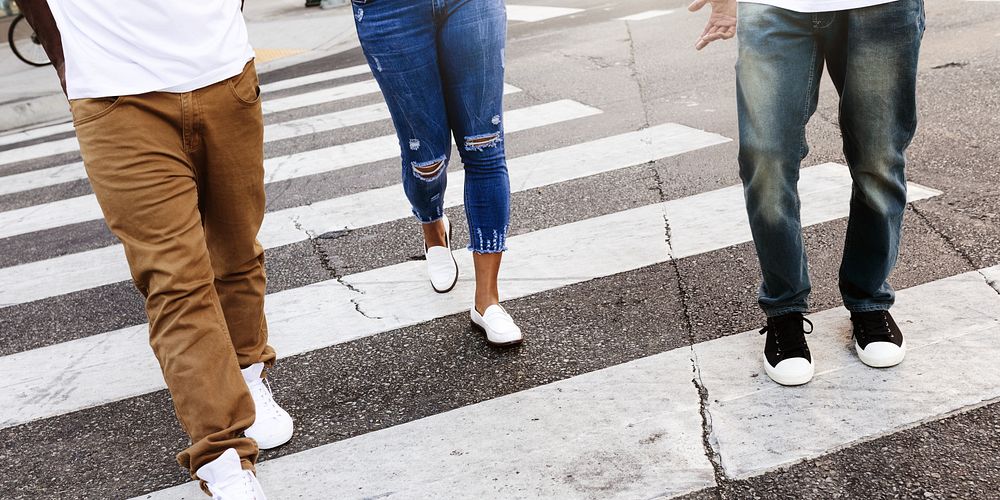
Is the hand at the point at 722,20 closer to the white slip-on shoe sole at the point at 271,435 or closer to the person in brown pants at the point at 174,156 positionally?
the person in brown pants at the point at 174,156

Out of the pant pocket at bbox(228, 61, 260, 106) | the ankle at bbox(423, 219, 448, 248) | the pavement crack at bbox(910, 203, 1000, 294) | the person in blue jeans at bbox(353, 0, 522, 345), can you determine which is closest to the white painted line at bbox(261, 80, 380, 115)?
the ankle at bbox(423, 219, 448, 248)

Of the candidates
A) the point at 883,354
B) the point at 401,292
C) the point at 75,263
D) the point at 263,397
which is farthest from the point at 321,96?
the point at 883,354

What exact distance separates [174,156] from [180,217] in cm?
15

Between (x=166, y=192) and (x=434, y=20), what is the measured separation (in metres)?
1.03

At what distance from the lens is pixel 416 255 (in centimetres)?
410

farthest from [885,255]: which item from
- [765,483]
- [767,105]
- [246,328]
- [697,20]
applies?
[697,20]

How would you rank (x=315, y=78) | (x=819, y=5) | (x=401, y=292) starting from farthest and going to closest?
(x=315, y=78)
(x=401, y=292)
(x=819, y=5)

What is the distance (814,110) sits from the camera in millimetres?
2471

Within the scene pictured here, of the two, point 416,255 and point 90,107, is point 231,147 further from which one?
point 416,255

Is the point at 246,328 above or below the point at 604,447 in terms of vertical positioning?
above

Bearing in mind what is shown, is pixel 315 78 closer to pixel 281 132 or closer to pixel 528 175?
pixel 281 132

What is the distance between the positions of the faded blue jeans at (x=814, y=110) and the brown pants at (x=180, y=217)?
52.5 inches

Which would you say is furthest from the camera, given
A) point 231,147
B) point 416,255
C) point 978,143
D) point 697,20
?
point 697,20

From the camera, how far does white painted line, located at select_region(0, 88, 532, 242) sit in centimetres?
546
